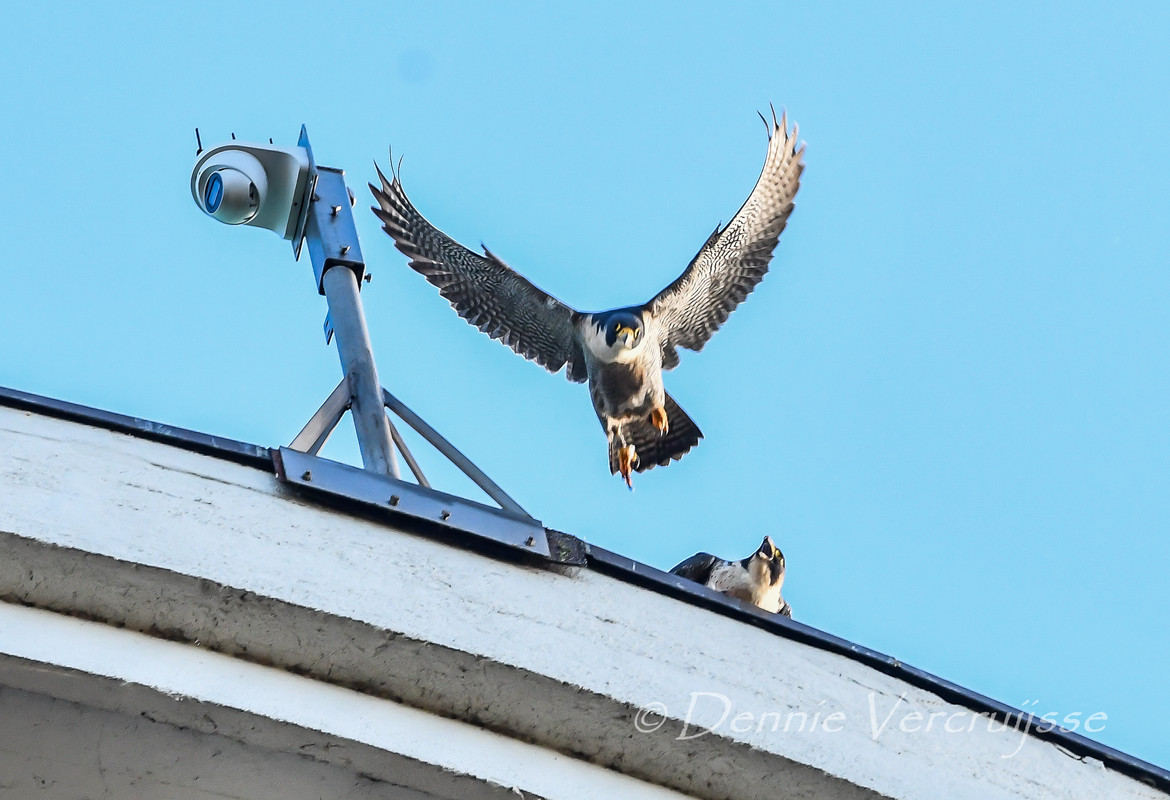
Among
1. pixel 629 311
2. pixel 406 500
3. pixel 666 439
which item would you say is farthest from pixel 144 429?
pixel 666 439

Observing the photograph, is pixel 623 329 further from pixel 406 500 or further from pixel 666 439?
pixel 406 500

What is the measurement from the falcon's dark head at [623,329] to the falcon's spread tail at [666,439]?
2.19 feet

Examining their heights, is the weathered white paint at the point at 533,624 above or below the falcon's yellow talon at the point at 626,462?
below

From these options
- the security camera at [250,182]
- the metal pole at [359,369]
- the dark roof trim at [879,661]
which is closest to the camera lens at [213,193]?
the security camera at [250,182]

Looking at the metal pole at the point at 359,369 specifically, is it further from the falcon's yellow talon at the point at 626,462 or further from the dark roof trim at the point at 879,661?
the falcon's yellow talon at the point at 626,462

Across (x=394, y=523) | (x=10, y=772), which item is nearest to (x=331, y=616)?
(x=394, y=523)

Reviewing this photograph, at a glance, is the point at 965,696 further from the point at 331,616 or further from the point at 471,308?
the point at 471,308

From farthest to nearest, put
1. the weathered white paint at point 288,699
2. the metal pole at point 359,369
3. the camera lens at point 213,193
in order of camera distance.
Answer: the camera lens at point 213,193
the metal pole at point 359,369
the weathered white paint at point 288,699

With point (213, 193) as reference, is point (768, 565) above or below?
below

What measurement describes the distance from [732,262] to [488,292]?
1368 millimetres

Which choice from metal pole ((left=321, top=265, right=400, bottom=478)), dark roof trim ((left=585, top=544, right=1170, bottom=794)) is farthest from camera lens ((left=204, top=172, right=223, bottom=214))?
dark roof trim ((left=585, top=544, right=1170, bottom=794))

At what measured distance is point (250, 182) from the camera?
4703 mm

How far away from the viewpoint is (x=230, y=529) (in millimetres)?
2711

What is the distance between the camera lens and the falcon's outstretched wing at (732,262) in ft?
24.6
